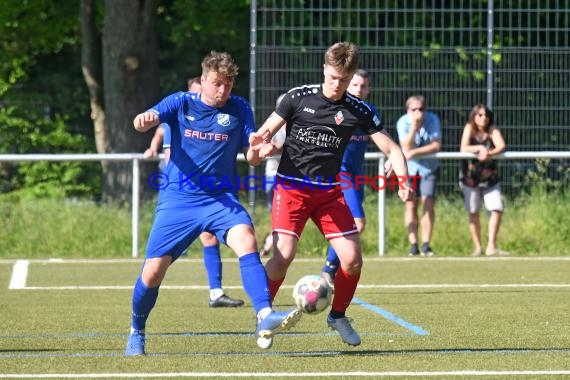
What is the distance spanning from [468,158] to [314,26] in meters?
3.30

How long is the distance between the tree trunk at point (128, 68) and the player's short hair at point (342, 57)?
1385cm

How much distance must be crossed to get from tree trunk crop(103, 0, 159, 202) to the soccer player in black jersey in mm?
13477

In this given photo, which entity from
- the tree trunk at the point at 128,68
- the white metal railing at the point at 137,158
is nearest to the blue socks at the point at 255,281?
the white metal railing at the point at 137,158

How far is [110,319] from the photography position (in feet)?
34.7

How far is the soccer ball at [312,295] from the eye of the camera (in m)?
8.01

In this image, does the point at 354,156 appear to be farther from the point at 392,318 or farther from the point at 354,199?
the point at 392,318

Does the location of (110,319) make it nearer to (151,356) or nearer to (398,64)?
(151,356)

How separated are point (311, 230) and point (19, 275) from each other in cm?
436

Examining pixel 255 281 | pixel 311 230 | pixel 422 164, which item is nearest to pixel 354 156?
pixel 255 281

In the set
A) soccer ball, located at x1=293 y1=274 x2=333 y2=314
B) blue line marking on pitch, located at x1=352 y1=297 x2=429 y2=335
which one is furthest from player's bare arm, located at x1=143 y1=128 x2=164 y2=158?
soccer ball, located at x1=293 y1=274 x2=333 y2=314

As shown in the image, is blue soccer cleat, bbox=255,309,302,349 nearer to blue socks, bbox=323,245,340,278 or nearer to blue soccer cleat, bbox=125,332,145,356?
blue soccer cleat, bbox=125,332,145,356

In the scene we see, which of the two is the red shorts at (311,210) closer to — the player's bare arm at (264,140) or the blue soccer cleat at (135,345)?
the player's bare arm at (264,140)

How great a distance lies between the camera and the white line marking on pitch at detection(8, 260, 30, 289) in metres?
13.5

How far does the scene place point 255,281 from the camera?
8.30 metres
